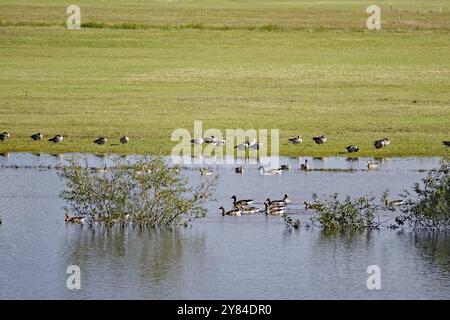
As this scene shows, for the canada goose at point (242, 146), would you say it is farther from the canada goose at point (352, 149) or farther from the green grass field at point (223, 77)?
the canada goose at point (352, 149)

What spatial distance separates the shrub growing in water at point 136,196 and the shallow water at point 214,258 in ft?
1.46

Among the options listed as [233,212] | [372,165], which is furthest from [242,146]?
[233,212]

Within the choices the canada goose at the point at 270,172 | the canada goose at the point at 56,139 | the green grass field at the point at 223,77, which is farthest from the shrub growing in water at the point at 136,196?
the canada goose at the point at 56,139

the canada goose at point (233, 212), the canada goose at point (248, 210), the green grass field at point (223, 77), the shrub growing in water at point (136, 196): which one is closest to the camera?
the shrub growing in water at point (136, 196)

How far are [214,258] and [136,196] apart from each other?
3088 mm

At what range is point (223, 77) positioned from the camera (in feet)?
186

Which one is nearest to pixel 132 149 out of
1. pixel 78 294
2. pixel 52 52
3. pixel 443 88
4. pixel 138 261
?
pixel 138 261

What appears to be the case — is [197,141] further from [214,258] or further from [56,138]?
[214,258]

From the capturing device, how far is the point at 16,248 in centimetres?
2556

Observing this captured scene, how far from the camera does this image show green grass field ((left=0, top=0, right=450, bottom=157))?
139 feet

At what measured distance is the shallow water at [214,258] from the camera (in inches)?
893

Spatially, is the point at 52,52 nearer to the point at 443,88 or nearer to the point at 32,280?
the point at 443,88
